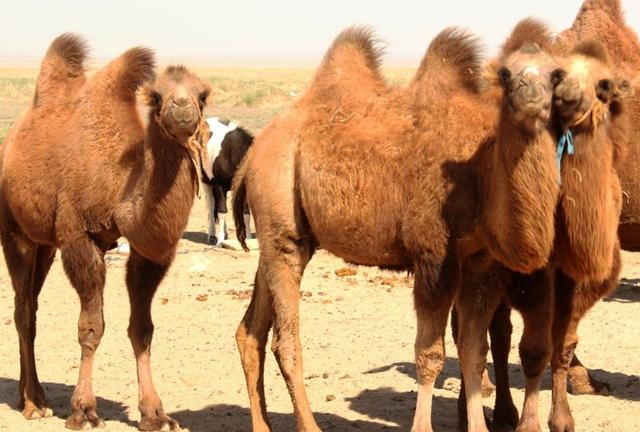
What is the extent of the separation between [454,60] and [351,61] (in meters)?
0.93

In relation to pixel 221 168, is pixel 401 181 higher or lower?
higher

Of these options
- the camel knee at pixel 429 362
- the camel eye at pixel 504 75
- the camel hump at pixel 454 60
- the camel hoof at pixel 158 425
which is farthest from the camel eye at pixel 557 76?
the camel hoof at pixel 158 425

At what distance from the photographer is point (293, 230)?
7473 mm

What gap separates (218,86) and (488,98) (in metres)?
62.6

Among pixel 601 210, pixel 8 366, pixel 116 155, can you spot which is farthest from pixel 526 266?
pixel 8 366

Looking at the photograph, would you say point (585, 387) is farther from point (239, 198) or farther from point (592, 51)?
point (592, 51)

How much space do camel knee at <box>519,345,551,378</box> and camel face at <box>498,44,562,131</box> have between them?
1643 mm

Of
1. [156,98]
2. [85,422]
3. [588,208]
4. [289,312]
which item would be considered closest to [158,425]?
[85,422]

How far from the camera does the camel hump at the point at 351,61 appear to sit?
7645 mm

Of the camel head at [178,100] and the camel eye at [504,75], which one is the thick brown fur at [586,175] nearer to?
the camel eye at [504,75]

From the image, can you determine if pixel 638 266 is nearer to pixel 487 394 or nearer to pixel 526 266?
pixel 487 394

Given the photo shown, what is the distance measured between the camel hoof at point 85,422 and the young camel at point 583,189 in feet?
A: 8.58

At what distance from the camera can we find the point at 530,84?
5711 mm

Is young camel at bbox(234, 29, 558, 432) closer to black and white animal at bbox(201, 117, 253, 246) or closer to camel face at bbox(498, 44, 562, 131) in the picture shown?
camel face at bbox(498, 44, 562, 131)
